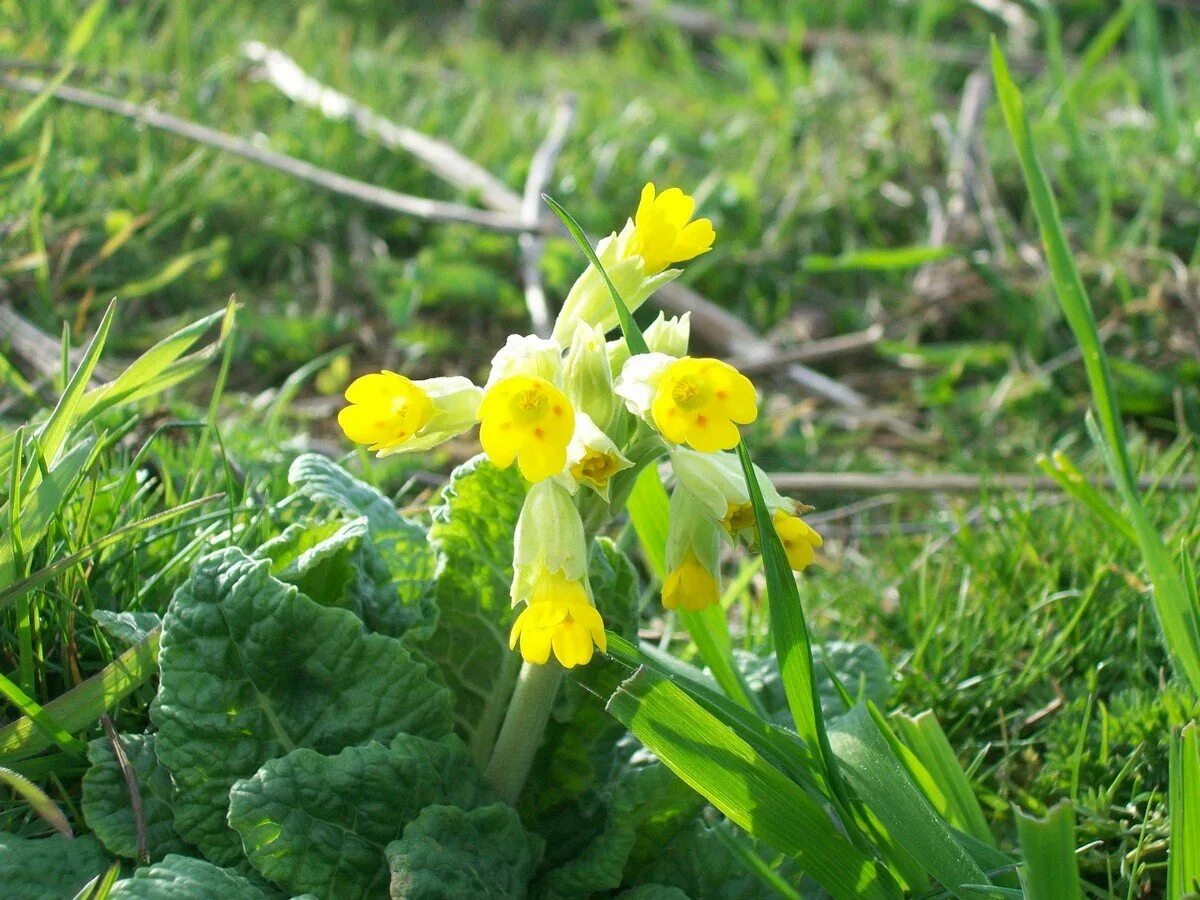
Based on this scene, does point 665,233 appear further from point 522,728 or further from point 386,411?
point 522,728

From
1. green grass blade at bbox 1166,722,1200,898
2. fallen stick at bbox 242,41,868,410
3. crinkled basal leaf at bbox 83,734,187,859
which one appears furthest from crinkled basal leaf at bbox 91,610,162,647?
fallen stick at bbox 242,41,868,410

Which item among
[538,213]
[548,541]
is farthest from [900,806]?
[538,213]

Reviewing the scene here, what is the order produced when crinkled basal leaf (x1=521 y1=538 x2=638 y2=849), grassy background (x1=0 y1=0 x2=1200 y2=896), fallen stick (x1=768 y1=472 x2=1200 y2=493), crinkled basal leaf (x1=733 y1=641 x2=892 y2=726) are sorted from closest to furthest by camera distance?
crinkled basal leaf (x1=521 y1=538 x2=638 y2=849)
crinkled basal leaf (x1=733 y1=641 x2=892 y2=726)
grassy background (x1=0 y1=0 x2=1200 y2=896)
fallen stick (x1=768 y1=472 x2=1200 y2=493)

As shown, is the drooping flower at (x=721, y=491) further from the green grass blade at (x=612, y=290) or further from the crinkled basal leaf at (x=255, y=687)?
the crinkled basal leaf at (x=255, y=687)

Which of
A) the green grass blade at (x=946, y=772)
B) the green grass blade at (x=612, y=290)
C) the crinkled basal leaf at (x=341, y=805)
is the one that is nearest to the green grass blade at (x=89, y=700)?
the crinkled basal leaf at (x=341, y=805)

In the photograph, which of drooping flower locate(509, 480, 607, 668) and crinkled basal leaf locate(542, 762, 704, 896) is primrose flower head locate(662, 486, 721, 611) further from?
crinkled basal leaf locate(542, 762, 704, 896)

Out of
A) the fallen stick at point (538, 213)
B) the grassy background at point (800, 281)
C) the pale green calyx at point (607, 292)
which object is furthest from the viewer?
the fallen stick at point (538, 213)
